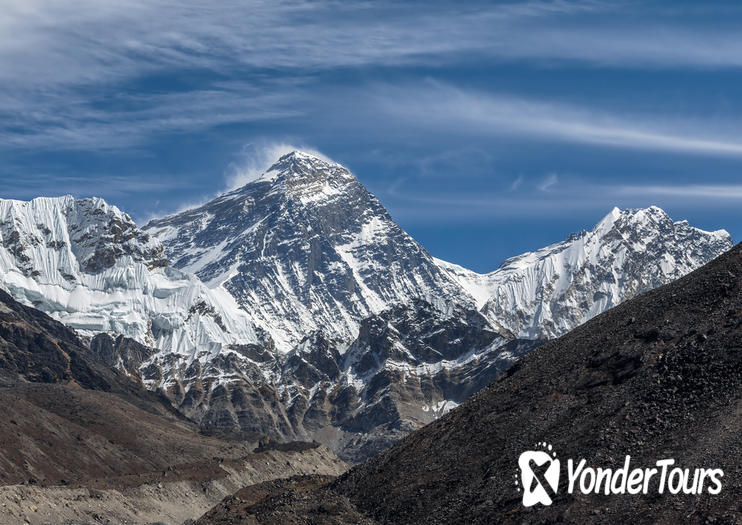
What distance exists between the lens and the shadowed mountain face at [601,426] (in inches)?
3268

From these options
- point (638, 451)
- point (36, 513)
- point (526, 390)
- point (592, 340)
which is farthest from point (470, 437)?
point (36, 513)

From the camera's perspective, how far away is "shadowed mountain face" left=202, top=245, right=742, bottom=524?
83000mm

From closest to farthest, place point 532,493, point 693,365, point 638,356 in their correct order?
Result: 1. point 532,493
2. point 693,365
3. point 638,356

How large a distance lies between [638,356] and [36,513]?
289ft

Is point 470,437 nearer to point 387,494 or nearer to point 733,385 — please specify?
point 387,494

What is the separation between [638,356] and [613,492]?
72.9 feet

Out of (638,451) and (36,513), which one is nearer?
(638,451)

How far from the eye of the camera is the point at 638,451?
8769 cm

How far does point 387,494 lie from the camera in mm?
108188

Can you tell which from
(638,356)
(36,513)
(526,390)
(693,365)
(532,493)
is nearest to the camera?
(532,493)

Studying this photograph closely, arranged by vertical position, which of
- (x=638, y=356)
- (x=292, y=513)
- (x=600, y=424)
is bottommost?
(x=292, y=513)

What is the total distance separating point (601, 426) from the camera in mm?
93938

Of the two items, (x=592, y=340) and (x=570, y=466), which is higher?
(x=592, y=340)

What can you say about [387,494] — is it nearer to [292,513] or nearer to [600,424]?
[292,513]
